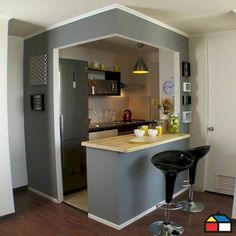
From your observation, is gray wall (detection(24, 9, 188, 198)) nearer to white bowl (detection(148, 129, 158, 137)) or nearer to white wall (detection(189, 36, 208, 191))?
white wall (detection(189, 36, 208, 191))

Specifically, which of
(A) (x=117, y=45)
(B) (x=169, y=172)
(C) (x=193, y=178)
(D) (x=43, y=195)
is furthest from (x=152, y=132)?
(A) (x=117, y=45)

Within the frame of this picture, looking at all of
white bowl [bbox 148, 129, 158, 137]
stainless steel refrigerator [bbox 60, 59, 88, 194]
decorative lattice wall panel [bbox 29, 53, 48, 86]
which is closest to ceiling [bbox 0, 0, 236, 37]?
decorative lattice wall panel [bbox 29, 53, 48, 86]

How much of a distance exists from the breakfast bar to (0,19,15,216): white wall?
986 millimetres

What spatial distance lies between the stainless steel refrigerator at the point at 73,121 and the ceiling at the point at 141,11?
0.74 metres

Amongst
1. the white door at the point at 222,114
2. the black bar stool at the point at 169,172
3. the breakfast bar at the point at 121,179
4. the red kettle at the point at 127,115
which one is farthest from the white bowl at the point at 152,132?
the red kettle at the point at 127,115

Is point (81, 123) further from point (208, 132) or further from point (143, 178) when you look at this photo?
point (208, 132)

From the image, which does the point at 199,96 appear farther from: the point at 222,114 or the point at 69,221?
the point at 69,221

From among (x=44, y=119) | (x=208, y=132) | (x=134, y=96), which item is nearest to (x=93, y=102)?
(x=134, y=96)

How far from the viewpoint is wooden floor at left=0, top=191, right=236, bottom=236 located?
9.73 ft

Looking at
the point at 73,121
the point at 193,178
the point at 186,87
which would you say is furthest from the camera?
the point at 186,87

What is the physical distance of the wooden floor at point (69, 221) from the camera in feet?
9.73

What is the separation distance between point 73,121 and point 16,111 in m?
0.98

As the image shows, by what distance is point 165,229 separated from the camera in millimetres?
2932

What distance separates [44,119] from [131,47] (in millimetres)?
2433
